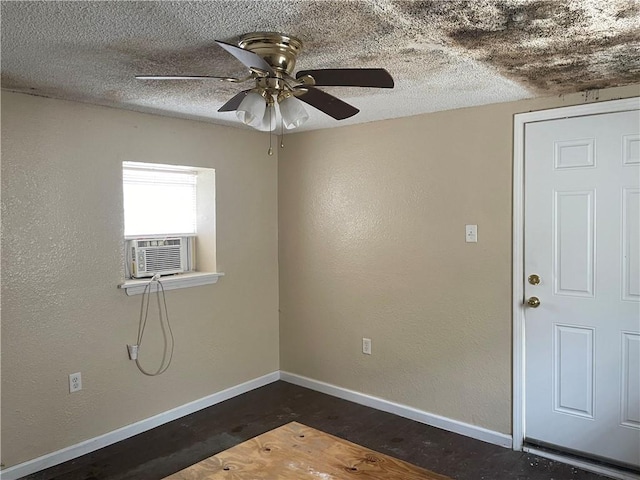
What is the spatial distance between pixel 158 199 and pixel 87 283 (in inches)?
32.8

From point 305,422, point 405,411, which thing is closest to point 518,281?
point 405,411

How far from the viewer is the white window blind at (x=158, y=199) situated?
346 centimetres

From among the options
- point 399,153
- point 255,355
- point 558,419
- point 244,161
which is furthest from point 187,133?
point 558,419

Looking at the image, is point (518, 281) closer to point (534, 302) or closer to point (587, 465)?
point (534, 302)

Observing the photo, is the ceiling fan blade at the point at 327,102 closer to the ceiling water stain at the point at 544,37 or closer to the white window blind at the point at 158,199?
the ceiling water stain at the point at 544,37

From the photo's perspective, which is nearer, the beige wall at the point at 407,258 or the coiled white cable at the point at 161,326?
the beige wall at the point at 407,258

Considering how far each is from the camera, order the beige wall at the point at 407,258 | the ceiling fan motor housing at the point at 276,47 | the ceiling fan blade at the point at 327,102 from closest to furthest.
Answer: the ceiling fan motor housing at the point at 276,47 < the ceiling fan blade at the point at 327,102 < the beige wall at the point at 407,258

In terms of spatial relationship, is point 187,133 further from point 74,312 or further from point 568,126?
point 568,126

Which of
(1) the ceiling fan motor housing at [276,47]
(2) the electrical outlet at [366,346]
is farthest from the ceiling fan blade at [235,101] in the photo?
(2) the electrical outlet at [366,346]

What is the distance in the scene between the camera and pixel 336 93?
284 centimetres

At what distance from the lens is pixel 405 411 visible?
3.61 meters

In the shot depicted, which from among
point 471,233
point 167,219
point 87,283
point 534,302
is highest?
point 167,219

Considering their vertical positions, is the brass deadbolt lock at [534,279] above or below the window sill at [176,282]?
above

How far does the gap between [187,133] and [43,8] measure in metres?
1.98
